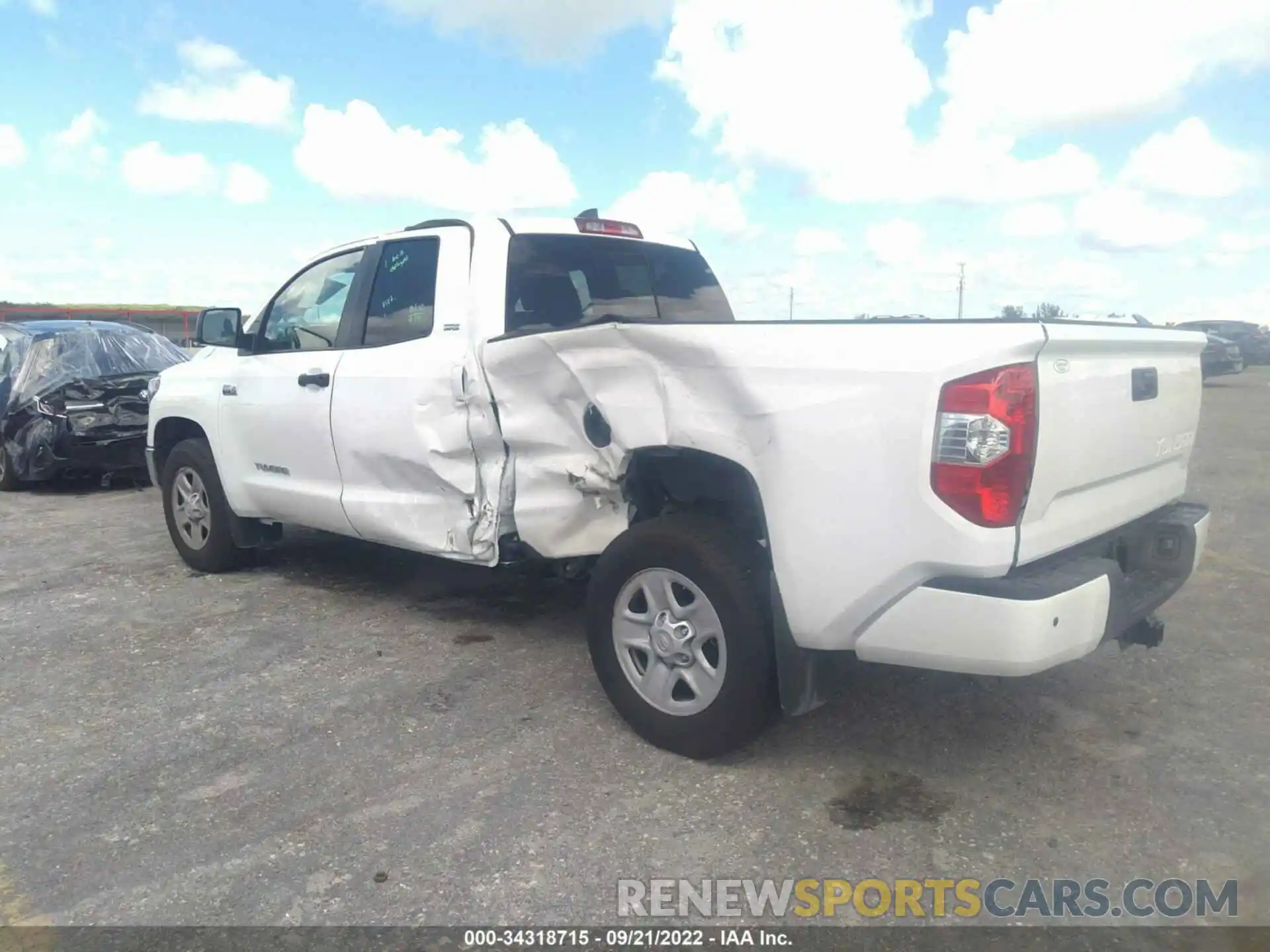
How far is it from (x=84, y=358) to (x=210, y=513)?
15.1 ft

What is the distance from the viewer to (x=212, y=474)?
5.89 metres

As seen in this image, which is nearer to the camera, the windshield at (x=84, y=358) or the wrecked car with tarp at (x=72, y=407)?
the wrecked car with tarp at (x=72, y=407)

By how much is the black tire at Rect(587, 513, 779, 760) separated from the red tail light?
77 centimetres

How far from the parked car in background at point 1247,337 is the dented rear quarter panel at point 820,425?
80.1 ft

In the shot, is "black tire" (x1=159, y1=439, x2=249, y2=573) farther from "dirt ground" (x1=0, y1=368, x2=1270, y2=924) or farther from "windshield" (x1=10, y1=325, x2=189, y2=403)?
"windshield" (x1=10, y1=325, x2=189, y2=403)

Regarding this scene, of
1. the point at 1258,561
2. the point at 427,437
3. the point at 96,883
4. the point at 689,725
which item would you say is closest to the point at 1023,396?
the point at 689,725

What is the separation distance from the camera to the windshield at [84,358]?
925 cm

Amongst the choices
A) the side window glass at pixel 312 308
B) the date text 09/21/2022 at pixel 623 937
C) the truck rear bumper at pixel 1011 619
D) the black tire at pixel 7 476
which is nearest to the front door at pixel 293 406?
the side window glass at pixel 312 308

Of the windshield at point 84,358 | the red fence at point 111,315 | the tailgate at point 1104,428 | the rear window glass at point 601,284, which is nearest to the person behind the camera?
the tailgate at point 1104,428

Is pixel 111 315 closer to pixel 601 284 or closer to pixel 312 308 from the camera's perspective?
pixel 312 308

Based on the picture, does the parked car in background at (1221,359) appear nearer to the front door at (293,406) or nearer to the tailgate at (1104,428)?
the tailgate at (1104,428)

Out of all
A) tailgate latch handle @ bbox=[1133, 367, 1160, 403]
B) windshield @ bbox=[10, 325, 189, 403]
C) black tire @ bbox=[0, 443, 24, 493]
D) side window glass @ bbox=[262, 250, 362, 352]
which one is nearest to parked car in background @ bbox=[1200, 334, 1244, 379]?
windshield @ bbox=[10, 325, 189, 403]

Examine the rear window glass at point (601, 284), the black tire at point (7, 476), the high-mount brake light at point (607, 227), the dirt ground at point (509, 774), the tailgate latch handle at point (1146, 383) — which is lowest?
the dirt ground at point (509, 774)

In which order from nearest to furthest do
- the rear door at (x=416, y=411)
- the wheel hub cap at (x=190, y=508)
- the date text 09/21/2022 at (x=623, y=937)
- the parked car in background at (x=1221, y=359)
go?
the date text 09/21/2022 at (x=623, y=937)
the rear door at (x=416, y=411)
the wheel hub cap at (x=190, y=508)
the parked car in background at (x=1221, y=359)
